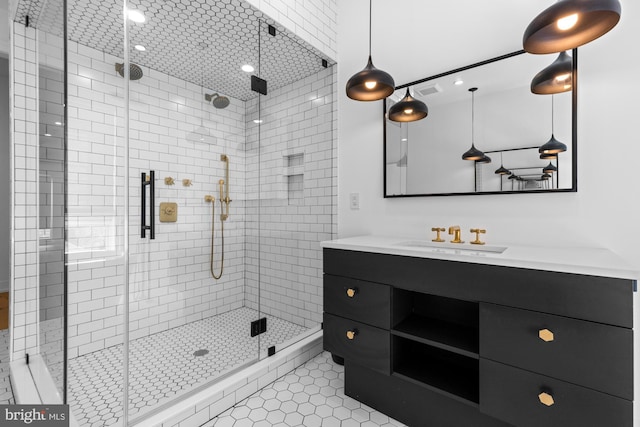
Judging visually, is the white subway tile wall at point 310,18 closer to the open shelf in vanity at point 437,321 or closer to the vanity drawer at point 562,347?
the open shelf in vanity at point 437,321

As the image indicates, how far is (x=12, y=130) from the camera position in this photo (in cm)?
204

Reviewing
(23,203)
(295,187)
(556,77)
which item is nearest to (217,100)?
(295,187)

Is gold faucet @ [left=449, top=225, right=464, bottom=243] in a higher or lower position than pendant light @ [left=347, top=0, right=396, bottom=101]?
lower

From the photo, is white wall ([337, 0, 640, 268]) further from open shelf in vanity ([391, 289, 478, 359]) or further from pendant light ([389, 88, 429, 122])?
open shelf in vanity ([391, 289, 478, 359])

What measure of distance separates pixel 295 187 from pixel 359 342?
141 cm

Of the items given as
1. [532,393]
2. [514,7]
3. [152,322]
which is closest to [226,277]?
[152,322]

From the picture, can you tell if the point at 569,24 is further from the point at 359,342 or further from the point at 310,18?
the point at 310,18

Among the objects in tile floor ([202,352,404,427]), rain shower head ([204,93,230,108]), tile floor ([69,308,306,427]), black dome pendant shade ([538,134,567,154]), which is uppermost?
rain shower head ([204,93,230,108])

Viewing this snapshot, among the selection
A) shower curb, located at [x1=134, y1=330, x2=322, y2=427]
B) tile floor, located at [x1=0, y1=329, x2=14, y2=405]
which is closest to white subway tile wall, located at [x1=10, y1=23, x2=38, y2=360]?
tile floor, located at [x1=0, y1=329, x2=14, y2=405]

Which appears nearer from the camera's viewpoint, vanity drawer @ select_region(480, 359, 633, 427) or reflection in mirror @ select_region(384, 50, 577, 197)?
vanity drawer @ select_region(480, 359, 633, 427)

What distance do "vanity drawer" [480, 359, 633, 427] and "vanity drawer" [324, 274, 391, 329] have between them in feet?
1.65

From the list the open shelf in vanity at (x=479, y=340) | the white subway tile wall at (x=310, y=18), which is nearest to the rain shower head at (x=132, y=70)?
the white subway tile wall at (x=310, y=18)

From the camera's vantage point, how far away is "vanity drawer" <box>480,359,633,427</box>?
100cm

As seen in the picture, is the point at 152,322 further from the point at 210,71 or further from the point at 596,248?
the point at 596,248
